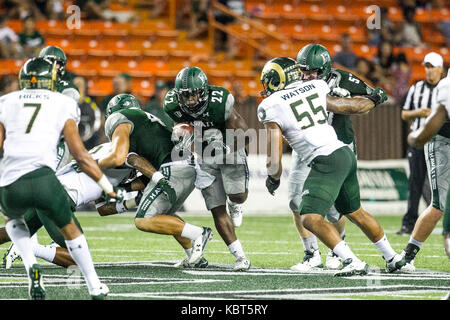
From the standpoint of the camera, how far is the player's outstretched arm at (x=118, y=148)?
6.80 metres

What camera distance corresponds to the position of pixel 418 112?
23.4 feet

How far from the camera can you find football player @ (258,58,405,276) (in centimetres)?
623

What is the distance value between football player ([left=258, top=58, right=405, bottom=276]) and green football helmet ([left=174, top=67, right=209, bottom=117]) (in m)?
0.64

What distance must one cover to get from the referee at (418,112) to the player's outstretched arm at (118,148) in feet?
7.62

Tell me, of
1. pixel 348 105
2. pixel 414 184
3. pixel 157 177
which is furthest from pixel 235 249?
pixel 414 184

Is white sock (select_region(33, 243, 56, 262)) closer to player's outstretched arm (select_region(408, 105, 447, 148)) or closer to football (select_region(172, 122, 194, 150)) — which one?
football (select_region(172, 122, 194, 150))

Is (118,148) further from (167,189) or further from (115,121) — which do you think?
(167,189)

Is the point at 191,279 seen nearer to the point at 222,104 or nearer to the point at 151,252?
the point at 222,104

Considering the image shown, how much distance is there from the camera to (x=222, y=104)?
7.07m

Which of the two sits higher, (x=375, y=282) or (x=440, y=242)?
(x=375, y=282)

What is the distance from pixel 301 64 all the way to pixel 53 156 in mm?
2326

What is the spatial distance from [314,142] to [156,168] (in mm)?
1556
